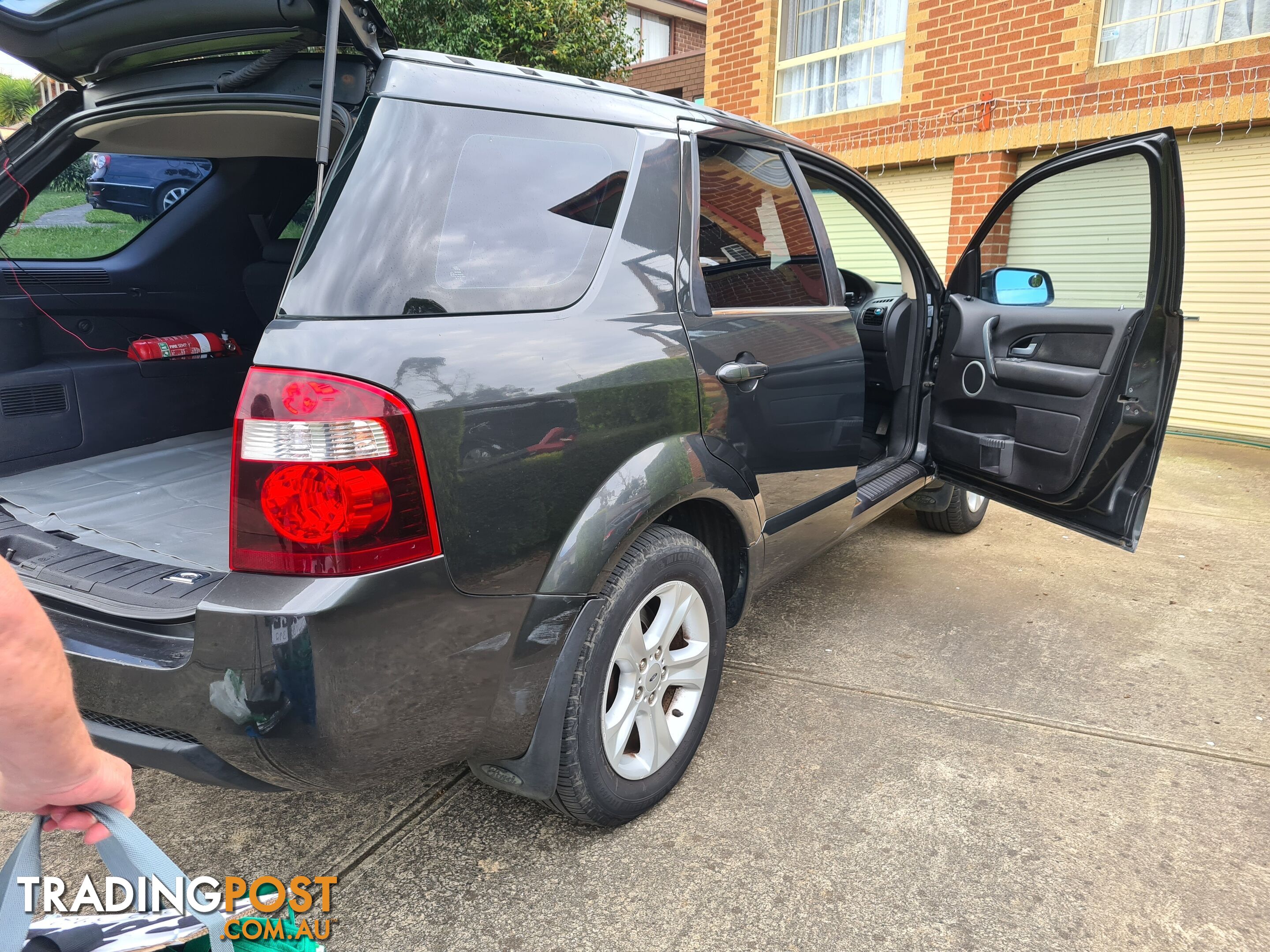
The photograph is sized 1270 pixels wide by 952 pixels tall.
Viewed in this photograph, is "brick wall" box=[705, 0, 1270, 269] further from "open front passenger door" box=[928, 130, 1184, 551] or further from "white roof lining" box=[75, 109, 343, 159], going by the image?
"white roof lining" box=[75, 109, 343, 159]

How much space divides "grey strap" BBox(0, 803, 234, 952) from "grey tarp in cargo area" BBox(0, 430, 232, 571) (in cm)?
106

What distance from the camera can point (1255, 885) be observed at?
2.06m

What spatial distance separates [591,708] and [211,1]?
1778 millimetres

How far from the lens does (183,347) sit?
3.34 metres

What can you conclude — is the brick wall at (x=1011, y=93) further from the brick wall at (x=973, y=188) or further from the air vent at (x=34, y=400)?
the air vent at (x=34, y=400)

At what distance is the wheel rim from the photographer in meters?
2.11

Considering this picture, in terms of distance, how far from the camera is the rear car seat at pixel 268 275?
11.8ft

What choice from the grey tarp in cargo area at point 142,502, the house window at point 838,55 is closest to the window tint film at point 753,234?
the grey tarp in cargo area at point 142,502

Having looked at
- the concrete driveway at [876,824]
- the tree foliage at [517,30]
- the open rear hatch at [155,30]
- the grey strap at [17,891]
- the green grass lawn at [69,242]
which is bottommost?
the concrete driveway at [876,824]

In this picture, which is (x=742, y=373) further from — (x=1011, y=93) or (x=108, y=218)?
(x=1011, y=93)

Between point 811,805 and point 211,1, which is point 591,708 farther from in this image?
point 211,1

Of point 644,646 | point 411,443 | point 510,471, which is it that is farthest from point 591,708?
point 411,443

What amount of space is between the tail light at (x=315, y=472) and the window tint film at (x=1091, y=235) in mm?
2712

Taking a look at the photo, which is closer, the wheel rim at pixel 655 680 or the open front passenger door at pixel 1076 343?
the wheel rim at pixel 655 680
